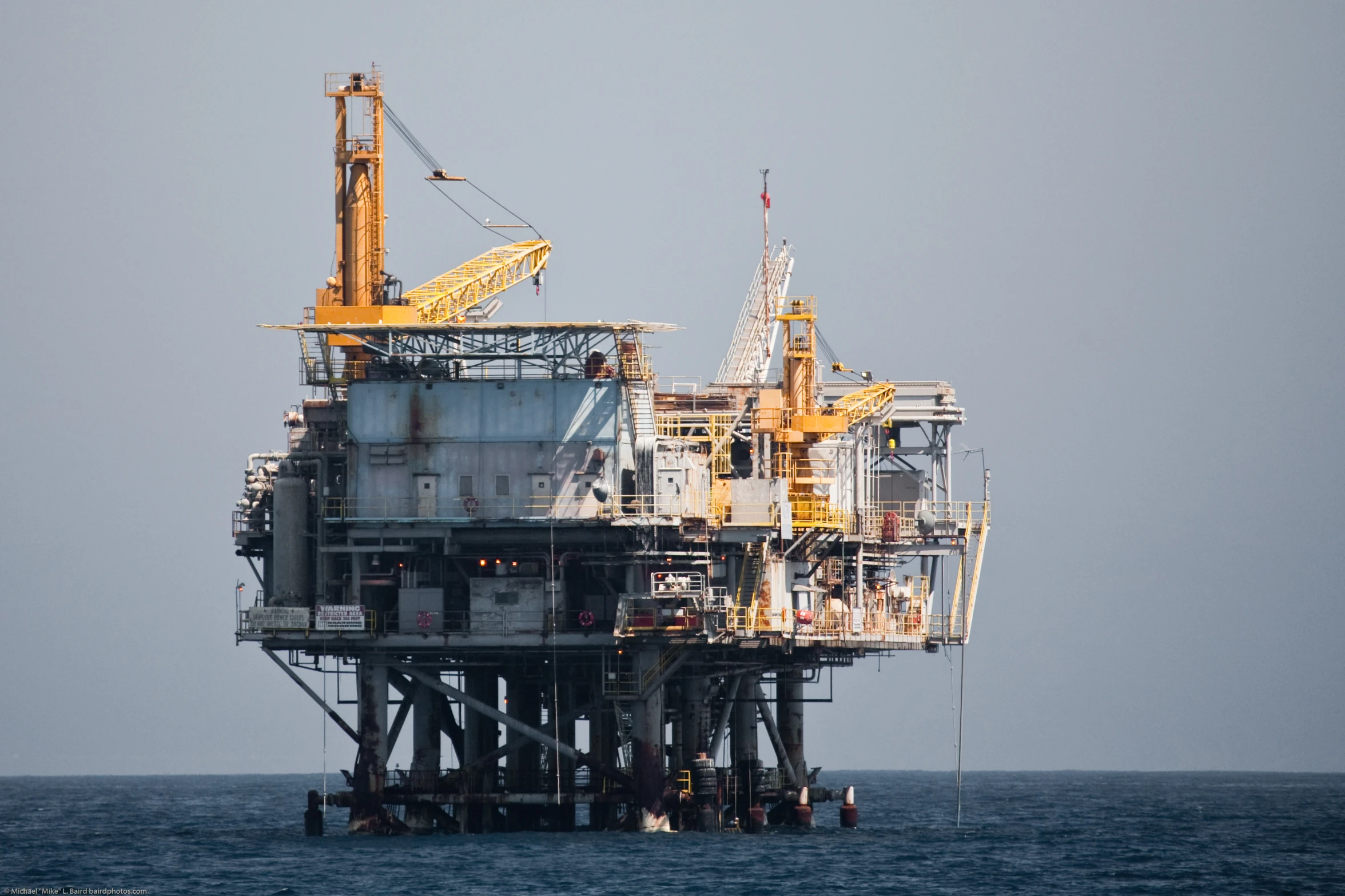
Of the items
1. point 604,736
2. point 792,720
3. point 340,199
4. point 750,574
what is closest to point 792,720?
point 792,720

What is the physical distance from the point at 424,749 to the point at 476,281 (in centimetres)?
1896

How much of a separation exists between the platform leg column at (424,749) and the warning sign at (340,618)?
6.06 meters

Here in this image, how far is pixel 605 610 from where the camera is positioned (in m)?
85.4

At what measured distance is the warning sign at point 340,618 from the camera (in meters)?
83.2

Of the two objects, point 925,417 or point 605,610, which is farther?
point 925,417

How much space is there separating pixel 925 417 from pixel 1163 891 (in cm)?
2767

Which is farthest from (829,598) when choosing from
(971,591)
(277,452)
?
(277,452)

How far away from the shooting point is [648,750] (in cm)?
8288

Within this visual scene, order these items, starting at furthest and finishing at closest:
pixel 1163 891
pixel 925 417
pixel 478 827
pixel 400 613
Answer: pixel 925 417 → pixel 478 827 → pixel 400 613 → pixel 1163 891

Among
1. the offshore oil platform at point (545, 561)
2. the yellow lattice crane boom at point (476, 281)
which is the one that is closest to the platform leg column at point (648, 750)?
the offshore oil platform at point (545, 561)

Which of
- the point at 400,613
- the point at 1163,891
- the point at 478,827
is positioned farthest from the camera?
the point at 478,827

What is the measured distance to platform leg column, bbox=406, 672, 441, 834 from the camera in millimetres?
87500

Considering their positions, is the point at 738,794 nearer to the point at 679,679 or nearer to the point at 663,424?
the point at 679,679

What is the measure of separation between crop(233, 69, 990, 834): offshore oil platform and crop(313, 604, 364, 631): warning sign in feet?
0.21
